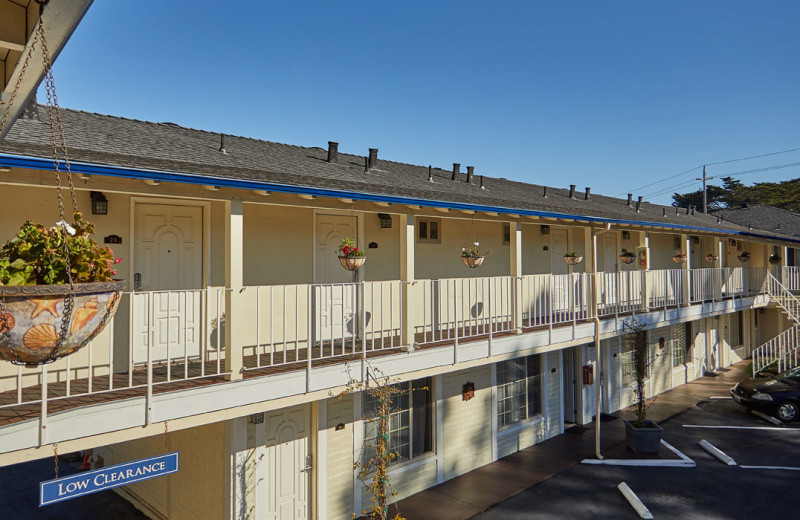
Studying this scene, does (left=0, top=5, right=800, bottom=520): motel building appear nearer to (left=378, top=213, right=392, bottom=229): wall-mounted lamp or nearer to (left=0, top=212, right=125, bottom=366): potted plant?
(left=378, top=213, right=392, bottom=229): wall-mounted lamp

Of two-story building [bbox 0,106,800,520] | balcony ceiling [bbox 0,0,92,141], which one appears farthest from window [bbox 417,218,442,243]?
balcony ceiling [bbox 0,0,92,141]

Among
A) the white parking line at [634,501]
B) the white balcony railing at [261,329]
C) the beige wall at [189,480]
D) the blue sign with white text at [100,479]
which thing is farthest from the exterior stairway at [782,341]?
the blue sign with white text at [100,479]

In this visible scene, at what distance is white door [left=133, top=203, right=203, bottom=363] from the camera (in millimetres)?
6734

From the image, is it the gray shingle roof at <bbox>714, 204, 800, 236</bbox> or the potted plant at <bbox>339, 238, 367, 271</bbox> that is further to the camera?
the gray shingle roof at <bbox>714, 204, 800, 236</bbox>

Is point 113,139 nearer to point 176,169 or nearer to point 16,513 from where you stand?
point 176,169

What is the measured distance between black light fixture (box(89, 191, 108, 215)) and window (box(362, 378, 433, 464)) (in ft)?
17.6

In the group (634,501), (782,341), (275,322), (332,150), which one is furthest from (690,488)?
(782,341)

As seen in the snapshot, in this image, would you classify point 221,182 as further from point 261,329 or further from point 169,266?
point 261,329

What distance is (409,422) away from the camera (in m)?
9.53

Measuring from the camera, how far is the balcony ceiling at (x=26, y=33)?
2.34 metres

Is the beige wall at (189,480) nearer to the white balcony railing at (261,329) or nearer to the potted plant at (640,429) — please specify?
the white balcony railing at (261,329)

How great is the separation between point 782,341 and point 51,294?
2593cm

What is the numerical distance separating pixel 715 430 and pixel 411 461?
30.8 ft

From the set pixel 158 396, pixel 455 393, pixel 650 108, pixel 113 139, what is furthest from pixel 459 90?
pixel 158 396
